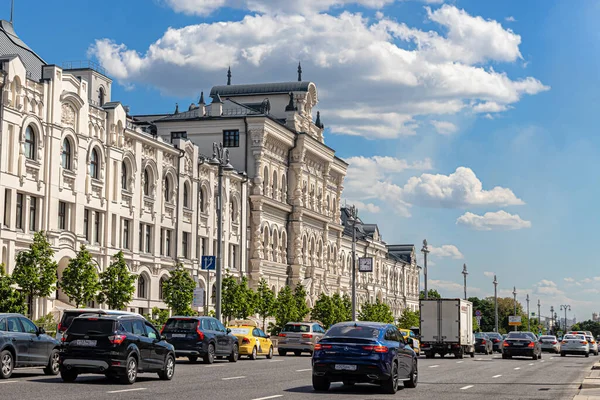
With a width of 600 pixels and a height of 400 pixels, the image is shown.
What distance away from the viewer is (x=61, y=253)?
47375mm

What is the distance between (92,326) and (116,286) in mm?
26217

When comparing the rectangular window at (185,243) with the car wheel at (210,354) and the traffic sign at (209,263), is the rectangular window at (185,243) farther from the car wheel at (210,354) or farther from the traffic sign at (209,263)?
the car wheel at (210,354)

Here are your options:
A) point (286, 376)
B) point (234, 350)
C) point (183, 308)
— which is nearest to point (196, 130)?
point (183, 308)

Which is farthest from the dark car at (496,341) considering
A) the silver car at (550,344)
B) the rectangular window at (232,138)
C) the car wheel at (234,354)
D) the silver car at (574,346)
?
the car wheel at (234,354)

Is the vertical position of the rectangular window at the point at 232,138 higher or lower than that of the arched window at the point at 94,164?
higher

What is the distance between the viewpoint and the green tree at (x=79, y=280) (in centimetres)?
4534

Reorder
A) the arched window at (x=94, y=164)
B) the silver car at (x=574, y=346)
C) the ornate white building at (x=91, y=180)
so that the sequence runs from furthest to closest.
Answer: the silver car at (x=574, y=346) < the arched window at (x=94, y=164) < the ornate white building at (x=91, y=180)

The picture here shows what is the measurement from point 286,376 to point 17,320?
25.3ft

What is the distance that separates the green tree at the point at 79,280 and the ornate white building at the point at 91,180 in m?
1.51

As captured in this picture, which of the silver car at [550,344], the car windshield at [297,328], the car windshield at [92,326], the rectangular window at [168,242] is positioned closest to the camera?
the car windshield at [92,326]

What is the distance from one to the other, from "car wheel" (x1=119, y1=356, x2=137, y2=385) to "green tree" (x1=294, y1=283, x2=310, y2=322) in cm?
4927

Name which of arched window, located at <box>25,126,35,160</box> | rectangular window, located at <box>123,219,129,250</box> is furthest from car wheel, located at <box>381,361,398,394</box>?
rectangular window, located at <box>123,219,129,250</box>

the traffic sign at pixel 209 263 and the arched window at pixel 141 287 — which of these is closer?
the traffic sign at pixel 209 263

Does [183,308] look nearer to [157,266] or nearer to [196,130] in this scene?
[157,266]
